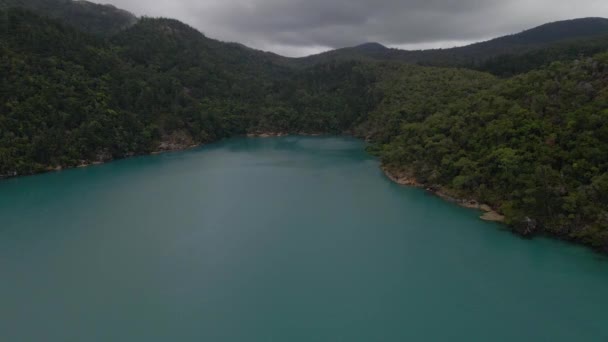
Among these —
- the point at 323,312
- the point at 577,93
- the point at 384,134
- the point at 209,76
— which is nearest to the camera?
the point at 323,312

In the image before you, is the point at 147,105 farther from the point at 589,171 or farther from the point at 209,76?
the point at 589,171

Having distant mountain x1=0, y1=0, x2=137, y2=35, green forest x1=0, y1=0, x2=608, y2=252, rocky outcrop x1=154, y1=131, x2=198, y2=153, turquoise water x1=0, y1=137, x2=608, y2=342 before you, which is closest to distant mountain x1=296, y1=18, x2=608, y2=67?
green forest x1=0, y1=0, x2=608, y2=252

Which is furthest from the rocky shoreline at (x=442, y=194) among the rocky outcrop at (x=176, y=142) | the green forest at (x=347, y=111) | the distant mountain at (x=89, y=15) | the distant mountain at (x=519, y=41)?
the distant mountain at (x=89, y=15)

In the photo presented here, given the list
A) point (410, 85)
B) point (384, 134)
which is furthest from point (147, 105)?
point (410, 85)

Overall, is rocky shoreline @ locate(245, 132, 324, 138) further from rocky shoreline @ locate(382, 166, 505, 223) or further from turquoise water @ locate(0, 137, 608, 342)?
turquoise water @ locate(0, 137, 608, 342)

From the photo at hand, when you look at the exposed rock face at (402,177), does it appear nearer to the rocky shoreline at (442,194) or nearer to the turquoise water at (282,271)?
the rocky shoreline at (442,194)

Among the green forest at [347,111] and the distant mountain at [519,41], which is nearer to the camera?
the green forest at [347,111]

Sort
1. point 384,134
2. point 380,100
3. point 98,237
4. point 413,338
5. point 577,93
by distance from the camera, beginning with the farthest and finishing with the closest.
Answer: point 380,100, point 384,134, point 577,93, point 98,237, point 413,338
